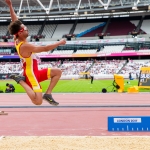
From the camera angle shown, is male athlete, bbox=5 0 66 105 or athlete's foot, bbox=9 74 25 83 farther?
athlete's foot, bbox=9 74 25 83

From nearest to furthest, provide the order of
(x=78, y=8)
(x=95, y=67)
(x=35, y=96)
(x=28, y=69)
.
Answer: (x=35, y=96) → (x=28, y=69) → (x=95, y=67) → (x=78, y=8)

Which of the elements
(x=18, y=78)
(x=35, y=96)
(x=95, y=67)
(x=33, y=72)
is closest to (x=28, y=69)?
(x=33, y=72)

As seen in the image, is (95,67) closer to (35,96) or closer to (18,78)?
(18,78)

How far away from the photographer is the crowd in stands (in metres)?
51.3

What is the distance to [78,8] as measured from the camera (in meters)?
55.8

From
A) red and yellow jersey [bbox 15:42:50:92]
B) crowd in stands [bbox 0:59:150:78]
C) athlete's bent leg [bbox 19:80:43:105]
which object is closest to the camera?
athlete's bent leg [bbox 19:80:43:105]

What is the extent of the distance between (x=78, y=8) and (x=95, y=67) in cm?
1077

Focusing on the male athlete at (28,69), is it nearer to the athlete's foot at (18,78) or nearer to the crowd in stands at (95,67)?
the athlete's foot at (18,78)

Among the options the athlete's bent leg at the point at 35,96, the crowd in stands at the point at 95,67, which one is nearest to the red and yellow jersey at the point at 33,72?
the athlete's bent leg at the point at 35,96

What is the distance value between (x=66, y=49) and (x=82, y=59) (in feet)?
12.6

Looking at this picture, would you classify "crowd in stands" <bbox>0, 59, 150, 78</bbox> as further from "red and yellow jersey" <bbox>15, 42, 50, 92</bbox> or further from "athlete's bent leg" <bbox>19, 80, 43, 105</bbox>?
"athlete's bent leg" <bbox>19, 80, 43, 105</bbox>

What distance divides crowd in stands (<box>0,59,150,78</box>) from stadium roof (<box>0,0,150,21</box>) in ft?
29.2

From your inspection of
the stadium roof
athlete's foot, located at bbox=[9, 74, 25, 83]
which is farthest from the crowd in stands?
athlete's foot, located at bbox=[9, 74, 25, 83]
